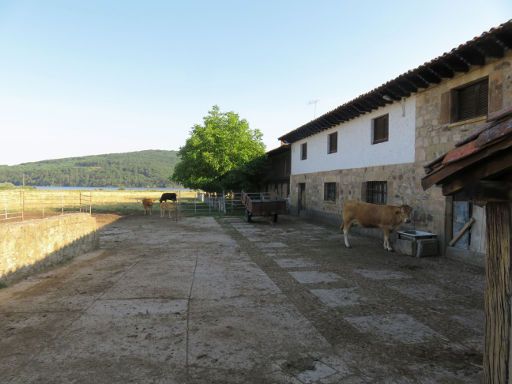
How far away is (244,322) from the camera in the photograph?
4.08 metres

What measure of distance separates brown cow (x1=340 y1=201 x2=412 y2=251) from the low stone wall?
7581 millimetres

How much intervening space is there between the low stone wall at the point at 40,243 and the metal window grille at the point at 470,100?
10.1 meters

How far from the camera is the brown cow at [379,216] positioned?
8.95 m

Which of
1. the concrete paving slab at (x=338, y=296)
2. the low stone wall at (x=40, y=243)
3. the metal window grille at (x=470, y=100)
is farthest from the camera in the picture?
the metal window grille at (x=470, y=100)

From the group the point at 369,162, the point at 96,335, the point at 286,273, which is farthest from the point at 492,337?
the point at 369,162

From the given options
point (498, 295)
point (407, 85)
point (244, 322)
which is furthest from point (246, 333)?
point (407, 85)

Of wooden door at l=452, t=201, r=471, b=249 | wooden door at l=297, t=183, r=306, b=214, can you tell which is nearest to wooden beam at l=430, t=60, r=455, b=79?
wooden door at l=452, t=201, r=471, b=249

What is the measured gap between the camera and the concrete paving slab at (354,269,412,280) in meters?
6.36

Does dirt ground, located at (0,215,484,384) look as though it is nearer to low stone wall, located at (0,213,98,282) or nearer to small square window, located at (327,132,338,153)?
low stone wall, located at (0,213,98,282)

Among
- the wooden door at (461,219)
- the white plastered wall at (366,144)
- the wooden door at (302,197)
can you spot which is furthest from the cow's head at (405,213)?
the wooden door at (302,197)

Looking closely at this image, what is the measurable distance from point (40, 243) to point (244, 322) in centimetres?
505

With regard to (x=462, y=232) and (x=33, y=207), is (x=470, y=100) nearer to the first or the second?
(x=462, y=232)

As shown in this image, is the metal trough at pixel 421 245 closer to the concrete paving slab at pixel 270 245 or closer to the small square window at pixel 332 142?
the concrete paving slab at pixel 270 245

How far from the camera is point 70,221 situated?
7875mm
